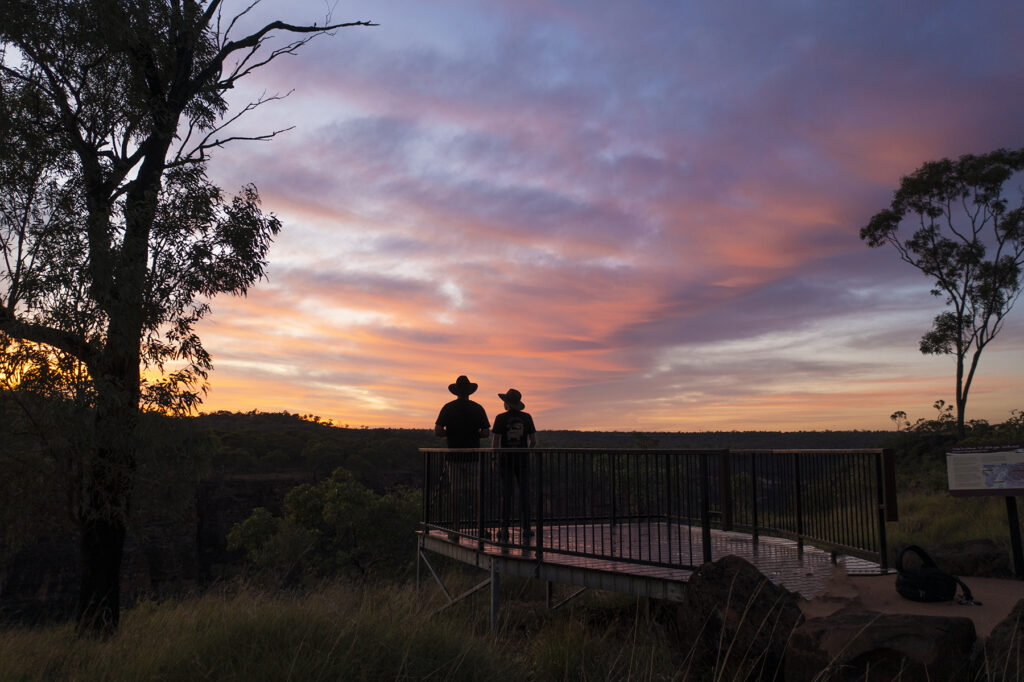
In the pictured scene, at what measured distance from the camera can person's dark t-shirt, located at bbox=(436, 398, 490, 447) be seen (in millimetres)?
11039

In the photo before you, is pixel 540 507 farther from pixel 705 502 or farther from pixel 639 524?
pixel 705 502

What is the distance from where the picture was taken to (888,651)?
17.1ft

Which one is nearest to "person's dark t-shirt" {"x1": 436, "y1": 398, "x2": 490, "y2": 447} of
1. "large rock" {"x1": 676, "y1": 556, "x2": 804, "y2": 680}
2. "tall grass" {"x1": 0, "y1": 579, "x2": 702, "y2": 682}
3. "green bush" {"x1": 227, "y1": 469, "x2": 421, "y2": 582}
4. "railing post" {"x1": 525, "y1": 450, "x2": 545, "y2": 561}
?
"railing post" {"x1": 525, "y1": 450, "x2": 545, "y2": 561}

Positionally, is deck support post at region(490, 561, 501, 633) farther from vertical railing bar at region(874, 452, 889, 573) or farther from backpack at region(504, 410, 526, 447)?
vertical railing bar at region(874, 452, 889, 573)

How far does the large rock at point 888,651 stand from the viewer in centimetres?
514

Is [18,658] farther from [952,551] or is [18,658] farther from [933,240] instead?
[933,240]

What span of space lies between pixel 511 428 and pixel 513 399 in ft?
1.40

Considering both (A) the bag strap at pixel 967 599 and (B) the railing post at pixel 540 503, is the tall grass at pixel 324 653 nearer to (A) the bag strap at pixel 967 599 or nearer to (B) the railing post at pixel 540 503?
(B) the railing post at pixel 540 503

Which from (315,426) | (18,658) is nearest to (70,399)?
(18,658)

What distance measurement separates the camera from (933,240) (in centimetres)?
3456

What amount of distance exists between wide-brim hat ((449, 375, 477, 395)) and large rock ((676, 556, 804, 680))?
5489mm

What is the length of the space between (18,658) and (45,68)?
9.19 m

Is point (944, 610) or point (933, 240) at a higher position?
point (933, 240)

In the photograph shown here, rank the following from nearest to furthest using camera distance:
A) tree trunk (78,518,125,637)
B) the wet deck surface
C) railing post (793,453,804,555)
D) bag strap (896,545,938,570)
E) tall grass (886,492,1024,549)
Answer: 1. bag strap (896,545,938,570)
2. the wet deck surface
3. railing post (793,453,804,555)
4. tree trunk (78,518,125,637)
5. tall grass (886,492,1024,549)
